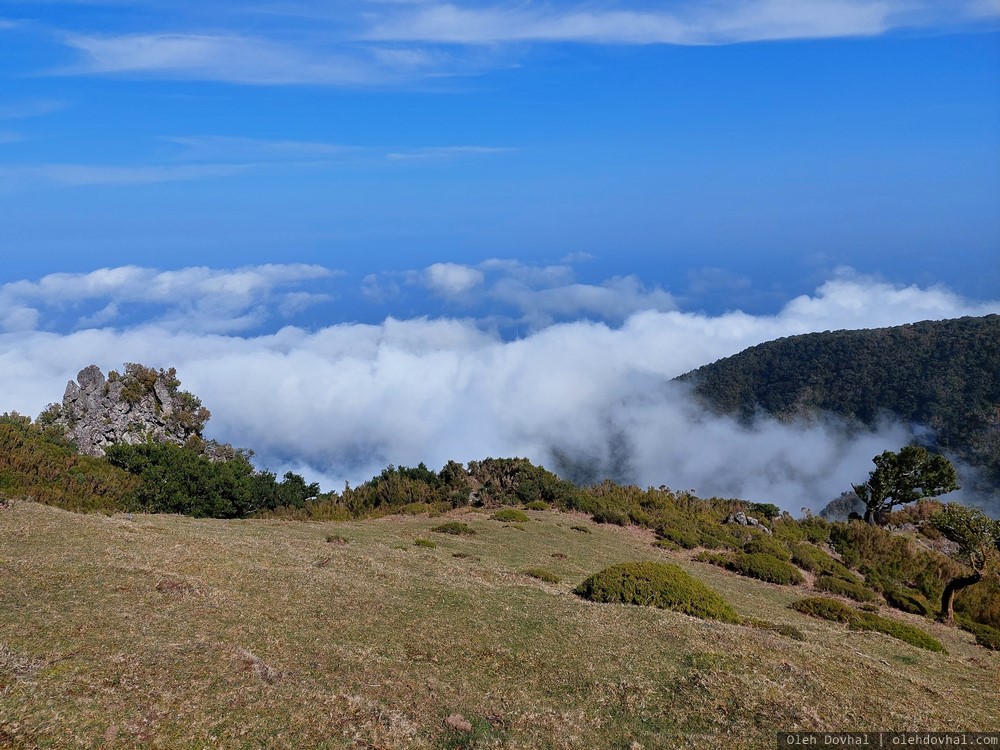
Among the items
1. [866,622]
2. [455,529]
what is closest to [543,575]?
[455,529]

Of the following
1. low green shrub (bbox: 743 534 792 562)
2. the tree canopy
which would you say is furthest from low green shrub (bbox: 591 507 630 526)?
the tree canopy

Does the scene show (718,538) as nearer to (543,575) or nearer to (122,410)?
(543,575)

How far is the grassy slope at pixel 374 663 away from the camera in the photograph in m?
9.37

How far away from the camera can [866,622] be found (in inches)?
812

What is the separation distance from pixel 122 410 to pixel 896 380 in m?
114

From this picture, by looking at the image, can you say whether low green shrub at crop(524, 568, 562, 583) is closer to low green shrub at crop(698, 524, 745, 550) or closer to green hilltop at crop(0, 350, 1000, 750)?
green hilltop at crop(0, 350, 1000, 750)

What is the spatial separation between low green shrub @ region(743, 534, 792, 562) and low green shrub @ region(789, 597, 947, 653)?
9.39 metres

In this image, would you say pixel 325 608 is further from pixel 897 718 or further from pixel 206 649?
pixel 897 718

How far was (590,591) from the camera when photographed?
19.2 metres

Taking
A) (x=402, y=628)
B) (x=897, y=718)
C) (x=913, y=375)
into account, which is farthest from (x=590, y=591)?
(x=913, y=375)

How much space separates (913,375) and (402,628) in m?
118

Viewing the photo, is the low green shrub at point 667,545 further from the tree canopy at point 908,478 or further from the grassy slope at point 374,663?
the tree canopy at point 908,478

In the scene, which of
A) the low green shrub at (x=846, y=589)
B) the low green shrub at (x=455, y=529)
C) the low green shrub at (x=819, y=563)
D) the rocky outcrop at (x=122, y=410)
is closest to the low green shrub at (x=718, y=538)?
the low green shrub at (x=819, y=563)

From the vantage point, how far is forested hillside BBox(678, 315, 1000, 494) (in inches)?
3750
